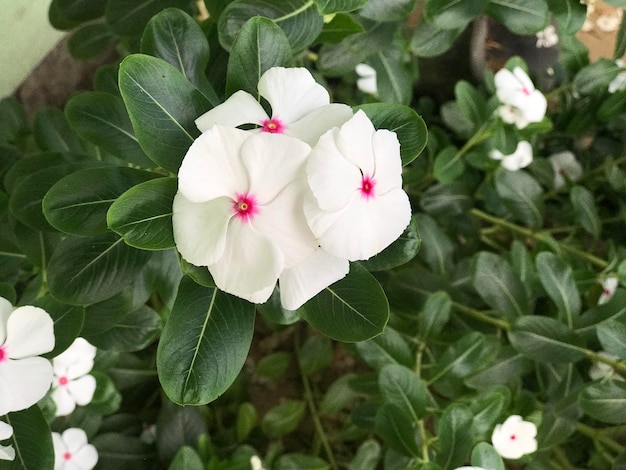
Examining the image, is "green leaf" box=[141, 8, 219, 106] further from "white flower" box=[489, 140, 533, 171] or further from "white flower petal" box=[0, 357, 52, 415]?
"white flower" box=[489, 140, 533, 171]

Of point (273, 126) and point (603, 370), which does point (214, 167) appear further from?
point (603, 370)

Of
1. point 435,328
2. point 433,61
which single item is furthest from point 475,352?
point 433,61

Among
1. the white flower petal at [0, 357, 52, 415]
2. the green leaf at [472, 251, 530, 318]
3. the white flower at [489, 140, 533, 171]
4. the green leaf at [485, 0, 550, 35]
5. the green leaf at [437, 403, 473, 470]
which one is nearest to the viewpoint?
the white flower petal at [0, 357, 52, 415]

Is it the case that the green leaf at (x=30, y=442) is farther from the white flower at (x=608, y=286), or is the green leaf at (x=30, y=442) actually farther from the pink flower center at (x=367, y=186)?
the white flower at (x=608, y=286)

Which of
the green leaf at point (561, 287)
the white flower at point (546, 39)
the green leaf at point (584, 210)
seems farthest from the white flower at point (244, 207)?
the white flower at point (546, 39)

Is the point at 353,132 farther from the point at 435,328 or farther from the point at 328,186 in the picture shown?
the point at 435,328

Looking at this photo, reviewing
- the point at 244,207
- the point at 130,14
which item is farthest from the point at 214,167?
the point at 130,14

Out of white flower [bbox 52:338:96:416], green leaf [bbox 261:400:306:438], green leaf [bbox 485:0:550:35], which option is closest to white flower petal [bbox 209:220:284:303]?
white flower [bbox 52:338:96:416]
